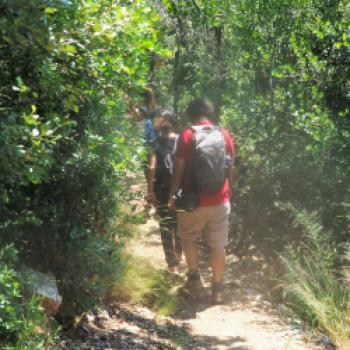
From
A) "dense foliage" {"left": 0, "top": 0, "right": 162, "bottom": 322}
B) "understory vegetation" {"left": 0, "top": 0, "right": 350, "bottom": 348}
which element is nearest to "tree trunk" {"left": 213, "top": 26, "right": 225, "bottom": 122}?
"understory vegetation" {"left": 0, "top": 0, "right": 350, "bottom": 348}

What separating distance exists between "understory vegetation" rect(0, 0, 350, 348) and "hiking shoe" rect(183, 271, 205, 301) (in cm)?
40

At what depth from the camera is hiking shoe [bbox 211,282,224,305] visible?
6.12m

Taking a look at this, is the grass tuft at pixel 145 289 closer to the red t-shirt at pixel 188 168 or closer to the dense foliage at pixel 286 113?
the red t-shirt at pixel 188 168

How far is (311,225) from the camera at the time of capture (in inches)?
214

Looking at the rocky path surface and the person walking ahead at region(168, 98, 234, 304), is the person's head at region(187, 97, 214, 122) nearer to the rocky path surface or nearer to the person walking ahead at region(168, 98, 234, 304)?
the person walking ahead at region(168, 98, 234, 304)

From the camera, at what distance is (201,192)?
5.93 meters

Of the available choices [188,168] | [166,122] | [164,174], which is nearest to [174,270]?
[164,174]

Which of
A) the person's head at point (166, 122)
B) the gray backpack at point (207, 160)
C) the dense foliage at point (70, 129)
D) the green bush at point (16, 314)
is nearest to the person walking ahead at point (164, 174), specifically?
the person's head at point (166, 122)

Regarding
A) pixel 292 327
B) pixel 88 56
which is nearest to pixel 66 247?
pixel 88 56

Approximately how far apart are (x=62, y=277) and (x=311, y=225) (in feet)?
7.53

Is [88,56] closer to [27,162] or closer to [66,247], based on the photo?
[27,162]

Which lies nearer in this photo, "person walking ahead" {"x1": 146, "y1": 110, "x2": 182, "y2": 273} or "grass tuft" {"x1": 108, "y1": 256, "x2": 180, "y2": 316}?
"grass tuft" {"x1": 108, "y1": 256, "x2": 180, "y2": 316}

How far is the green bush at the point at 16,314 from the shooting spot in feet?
10.3

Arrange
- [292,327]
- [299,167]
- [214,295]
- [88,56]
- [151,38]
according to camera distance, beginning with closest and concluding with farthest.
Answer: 1. [88,56]
2. [151,38]
3. [292,327]
4. [214,295]
5. [299,167]
